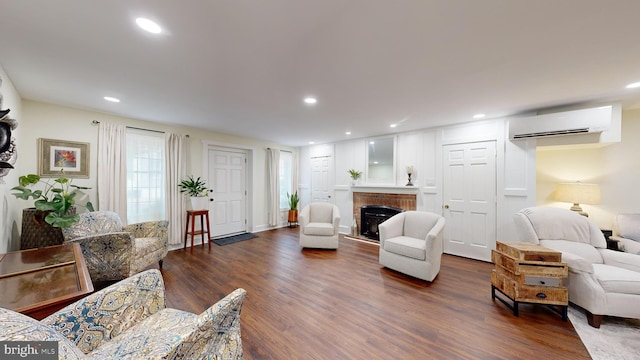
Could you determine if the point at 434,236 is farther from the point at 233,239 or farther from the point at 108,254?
the point at 233,239

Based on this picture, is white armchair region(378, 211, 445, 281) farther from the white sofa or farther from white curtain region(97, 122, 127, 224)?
white curtain region(97, 122, 127, 224)

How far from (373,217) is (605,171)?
3.60 m

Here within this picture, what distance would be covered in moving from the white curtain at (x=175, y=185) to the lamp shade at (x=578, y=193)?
648 centimetres

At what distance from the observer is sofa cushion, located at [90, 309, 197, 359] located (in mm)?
897

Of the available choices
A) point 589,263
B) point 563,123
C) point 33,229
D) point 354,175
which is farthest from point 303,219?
point 563,123

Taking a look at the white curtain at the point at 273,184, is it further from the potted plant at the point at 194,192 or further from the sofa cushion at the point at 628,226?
the sofa cushion at the point at 628,226

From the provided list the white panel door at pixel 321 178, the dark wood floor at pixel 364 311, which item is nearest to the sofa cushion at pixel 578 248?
the dark wood floor at pixel 364 311

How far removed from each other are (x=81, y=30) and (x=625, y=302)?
4844 mm

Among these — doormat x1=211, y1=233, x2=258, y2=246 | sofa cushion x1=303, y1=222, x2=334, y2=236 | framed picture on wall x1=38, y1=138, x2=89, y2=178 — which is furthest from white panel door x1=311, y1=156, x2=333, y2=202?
framed picture on wall x1=38, y1=138, x2=89, y2=178

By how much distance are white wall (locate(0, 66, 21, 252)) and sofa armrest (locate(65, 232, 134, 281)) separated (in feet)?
2.08

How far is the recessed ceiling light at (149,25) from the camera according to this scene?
1410mm

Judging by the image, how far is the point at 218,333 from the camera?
1.09 meters

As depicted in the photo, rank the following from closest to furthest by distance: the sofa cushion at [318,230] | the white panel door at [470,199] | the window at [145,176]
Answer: the white panel door at [470,199], the window at [145,176], the sofa cushion at [318,230]


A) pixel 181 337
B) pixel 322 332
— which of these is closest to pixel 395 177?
pixel 322 332
